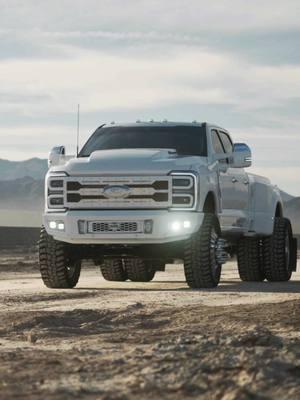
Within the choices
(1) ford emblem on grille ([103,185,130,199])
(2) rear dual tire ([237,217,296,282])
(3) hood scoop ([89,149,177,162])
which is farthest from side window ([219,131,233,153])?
(1) ford emblem on grille ([103,185,130,199])

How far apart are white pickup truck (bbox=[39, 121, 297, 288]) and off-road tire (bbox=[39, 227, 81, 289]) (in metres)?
0.01

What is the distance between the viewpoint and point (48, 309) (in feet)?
38.4

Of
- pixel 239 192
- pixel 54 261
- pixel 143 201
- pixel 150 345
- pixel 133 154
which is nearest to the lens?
pixel 150 345

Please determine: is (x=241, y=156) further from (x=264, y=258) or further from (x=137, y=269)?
(x=137, y=269)

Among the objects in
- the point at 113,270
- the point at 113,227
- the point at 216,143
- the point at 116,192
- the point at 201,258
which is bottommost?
the point at 113,270

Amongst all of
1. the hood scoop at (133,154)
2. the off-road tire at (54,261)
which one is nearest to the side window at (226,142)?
the hood scoop at (133,154)

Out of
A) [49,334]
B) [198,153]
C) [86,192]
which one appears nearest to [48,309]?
[49,334]

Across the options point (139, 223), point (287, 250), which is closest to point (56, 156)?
point (139, 223)

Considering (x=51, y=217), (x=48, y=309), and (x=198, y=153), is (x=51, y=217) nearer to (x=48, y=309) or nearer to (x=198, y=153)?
(x=198, y=153)

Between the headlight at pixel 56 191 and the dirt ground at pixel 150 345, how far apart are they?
1231 millimetres

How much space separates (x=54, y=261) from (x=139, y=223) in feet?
4.61

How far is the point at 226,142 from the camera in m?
17.3

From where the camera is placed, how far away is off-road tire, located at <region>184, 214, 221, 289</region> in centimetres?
1459

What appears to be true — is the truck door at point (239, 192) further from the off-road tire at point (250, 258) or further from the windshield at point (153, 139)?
the off-road tire at point (250, 258)
